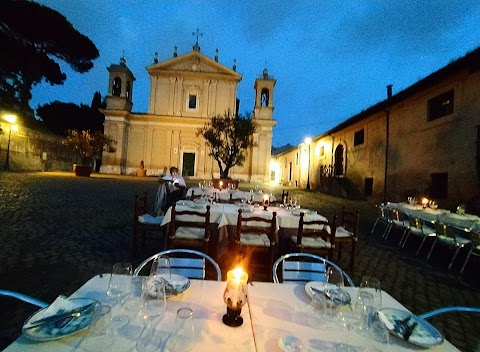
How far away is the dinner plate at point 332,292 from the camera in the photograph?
1.78m

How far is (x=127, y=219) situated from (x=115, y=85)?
2649 centimetres

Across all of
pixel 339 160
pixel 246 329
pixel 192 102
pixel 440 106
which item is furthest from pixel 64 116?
pixel 246 329

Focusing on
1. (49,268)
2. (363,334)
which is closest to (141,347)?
(363,334)

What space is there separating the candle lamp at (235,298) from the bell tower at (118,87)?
31600 mm

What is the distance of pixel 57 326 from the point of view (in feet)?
4.56

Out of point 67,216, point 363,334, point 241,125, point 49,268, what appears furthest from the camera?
point 241,125

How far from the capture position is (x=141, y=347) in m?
1.25

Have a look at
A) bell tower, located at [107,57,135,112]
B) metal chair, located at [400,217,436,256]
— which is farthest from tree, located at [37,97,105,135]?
metal chair, located at [400,217,436,256]

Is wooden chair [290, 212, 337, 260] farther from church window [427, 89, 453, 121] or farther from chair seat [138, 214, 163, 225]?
church window [427, 89, 453, 121]

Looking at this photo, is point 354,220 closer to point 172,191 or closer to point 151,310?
point 151,310

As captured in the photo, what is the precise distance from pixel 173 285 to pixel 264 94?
31.0m

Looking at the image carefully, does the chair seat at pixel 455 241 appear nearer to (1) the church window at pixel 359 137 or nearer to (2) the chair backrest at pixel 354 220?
(2) the chair backrest at pixel 354 220

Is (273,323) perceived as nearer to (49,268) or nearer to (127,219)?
(49,268)

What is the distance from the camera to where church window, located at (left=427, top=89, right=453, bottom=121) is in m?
10.5
